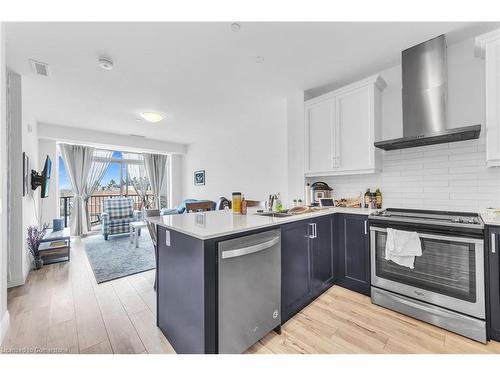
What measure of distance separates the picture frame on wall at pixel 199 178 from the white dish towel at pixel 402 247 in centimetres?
491

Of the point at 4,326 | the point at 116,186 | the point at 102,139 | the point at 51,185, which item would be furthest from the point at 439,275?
the point at 116,186

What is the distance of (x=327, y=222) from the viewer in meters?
2.31

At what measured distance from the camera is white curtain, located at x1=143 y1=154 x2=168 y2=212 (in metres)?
6.82

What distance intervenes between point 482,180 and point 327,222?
1.44m

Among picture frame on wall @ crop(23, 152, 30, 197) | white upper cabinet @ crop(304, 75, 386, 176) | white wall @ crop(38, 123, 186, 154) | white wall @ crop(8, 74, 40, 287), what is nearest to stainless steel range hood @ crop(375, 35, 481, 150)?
white upper cabinet @ crop(304, 75, 386, 176)

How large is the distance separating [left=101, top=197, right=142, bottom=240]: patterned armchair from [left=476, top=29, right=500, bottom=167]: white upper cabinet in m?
6.06

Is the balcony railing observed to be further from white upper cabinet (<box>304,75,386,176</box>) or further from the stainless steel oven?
the stainless steel oven

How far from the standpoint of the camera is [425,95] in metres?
2.16

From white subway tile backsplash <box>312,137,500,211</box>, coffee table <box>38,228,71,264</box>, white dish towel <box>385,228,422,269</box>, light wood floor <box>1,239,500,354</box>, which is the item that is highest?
white subway tile backsplash <box>312,137,500,211</box>

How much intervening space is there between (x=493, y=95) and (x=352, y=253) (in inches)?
70.8

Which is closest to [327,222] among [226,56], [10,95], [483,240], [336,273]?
[336,273]

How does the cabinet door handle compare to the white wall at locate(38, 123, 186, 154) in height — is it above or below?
below

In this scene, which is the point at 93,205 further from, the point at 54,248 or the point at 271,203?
the point at 271,203
